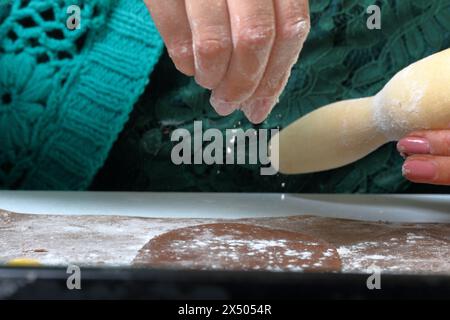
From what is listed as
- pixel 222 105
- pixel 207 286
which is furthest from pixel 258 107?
pixel 207 286

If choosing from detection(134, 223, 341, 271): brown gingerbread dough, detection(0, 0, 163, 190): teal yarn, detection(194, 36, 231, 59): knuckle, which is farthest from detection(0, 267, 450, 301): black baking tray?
detection(0, 0, 163, 190): teal yarn

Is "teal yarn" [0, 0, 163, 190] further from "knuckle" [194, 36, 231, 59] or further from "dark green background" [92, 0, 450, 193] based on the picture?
"knuckle" [194, 36, 231, 59]

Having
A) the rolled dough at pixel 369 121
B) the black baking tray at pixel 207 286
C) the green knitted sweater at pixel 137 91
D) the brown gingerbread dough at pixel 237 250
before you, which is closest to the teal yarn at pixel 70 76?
the green knitted sweater at pixel 137 91

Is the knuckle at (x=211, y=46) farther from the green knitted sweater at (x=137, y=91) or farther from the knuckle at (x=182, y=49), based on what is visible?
the green knitted sweater at (x=137, y=91)

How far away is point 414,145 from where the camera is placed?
612 mm

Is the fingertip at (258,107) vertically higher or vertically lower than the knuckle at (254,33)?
lower

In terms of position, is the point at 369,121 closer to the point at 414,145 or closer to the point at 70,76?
the point at 414,145

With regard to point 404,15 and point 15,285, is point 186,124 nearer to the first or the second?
point 404,15

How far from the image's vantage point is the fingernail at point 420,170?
1.98ft

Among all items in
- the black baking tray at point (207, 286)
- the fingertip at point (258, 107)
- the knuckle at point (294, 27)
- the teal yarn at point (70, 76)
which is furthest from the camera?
the teal yarn at point (70, 76)

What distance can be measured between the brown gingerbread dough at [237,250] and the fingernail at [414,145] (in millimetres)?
152

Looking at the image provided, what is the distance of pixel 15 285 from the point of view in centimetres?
37

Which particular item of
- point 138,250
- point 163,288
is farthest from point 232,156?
point 163,288

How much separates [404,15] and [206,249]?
0.57 m
